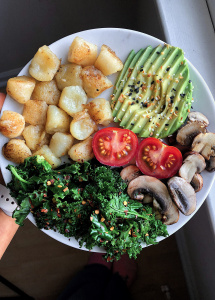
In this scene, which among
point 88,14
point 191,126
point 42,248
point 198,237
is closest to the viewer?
point 191,126

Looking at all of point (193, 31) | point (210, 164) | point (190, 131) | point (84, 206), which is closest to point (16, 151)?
point (84, 206)

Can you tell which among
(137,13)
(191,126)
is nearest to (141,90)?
(191,126)

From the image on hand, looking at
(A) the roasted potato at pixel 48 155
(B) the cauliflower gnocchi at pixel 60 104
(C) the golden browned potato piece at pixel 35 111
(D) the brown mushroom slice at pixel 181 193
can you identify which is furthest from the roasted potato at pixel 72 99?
(D) the brown mushroom slice at pixel 181 193

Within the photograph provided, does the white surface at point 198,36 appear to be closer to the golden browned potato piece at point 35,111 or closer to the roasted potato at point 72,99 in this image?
the roasted potato at point 72,99

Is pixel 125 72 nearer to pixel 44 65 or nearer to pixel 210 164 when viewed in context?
pixel 44 65

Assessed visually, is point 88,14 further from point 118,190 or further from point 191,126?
point 118,190

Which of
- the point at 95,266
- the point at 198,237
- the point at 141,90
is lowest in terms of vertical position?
the point at 95,266
